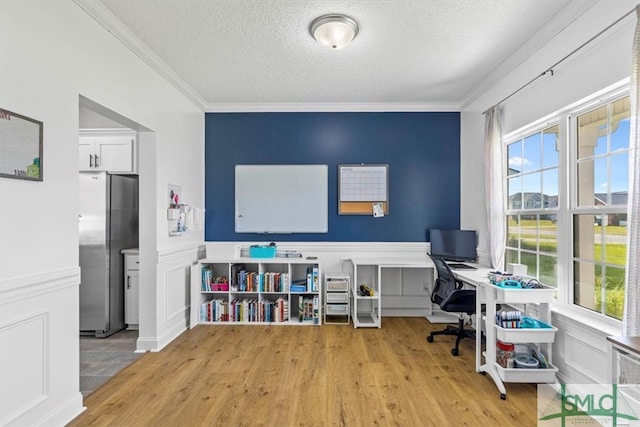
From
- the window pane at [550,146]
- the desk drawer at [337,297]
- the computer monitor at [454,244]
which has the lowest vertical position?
the desk drawer at [337,297]

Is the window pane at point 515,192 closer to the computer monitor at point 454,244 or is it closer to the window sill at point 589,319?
the computer monitor at point 454,244

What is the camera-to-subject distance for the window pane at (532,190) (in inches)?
109

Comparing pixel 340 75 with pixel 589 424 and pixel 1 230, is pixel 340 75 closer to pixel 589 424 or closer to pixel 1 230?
pixel 1 230

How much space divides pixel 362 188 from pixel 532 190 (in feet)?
6.18

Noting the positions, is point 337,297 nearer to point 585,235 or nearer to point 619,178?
point 585,235

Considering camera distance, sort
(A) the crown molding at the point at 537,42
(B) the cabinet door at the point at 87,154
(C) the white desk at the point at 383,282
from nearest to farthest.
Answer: (A) the crown molding at the point at 537,42 < (B) the cabinet door at the point at 87,154 < (C) the white desk at the point at 383,282

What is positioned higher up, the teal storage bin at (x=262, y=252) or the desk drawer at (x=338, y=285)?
the teal storage bin at (x=262, y=252)

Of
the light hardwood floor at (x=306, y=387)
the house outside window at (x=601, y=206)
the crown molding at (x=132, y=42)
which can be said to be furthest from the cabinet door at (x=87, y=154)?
the house outside window at (x=601, y=206)

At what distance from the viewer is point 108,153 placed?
3.45m

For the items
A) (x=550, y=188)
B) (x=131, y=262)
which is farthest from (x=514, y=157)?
(x=131, y=262)

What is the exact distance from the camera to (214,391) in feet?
7.52

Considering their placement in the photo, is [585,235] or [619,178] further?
[585,235]

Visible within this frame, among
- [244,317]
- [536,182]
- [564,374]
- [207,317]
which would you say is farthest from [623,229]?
[207,317]

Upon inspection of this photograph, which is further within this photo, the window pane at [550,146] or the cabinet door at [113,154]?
the cabinet door at [113,154]
